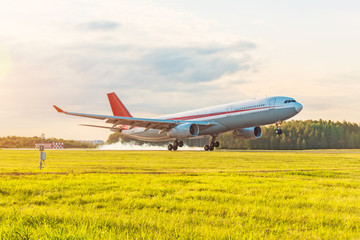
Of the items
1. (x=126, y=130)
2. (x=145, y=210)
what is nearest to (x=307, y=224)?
(x=145, y=210)

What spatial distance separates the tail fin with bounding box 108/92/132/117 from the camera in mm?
64531

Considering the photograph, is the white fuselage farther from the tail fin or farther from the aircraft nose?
the tail fin

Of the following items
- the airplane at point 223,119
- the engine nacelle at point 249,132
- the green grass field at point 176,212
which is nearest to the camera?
the green grass field at point 176,212

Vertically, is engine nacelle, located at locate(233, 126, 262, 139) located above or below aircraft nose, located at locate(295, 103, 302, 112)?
below

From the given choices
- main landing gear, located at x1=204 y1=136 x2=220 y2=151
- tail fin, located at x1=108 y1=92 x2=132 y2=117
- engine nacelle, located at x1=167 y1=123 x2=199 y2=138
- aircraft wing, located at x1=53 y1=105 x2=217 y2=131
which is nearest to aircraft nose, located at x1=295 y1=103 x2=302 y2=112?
aircraft wing, located at x1=53 y1=105 x2=217 y2=131

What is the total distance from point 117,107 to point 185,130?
2311cm

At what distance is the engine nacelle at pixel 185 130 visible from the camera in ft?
149

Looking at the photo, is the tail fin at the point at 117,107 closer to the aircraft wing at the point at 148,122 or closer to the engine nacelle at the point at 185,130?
the aircraft wing at the point at 148,122

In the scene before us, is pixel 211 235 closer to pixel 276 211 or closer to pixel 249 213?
pixel 249 213

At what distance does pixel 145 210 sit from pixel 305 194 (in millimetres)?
4532

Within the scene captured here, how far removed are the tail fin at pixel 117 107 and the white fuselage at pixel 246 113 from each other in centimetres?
1665

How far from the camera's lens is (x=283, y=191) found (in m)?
9.75

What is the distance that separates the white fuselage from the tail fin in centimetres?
1665

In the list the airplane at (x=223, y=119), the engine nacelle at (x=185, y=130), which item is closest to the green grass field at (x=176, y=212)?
the airplane at (x=223, y=119)
